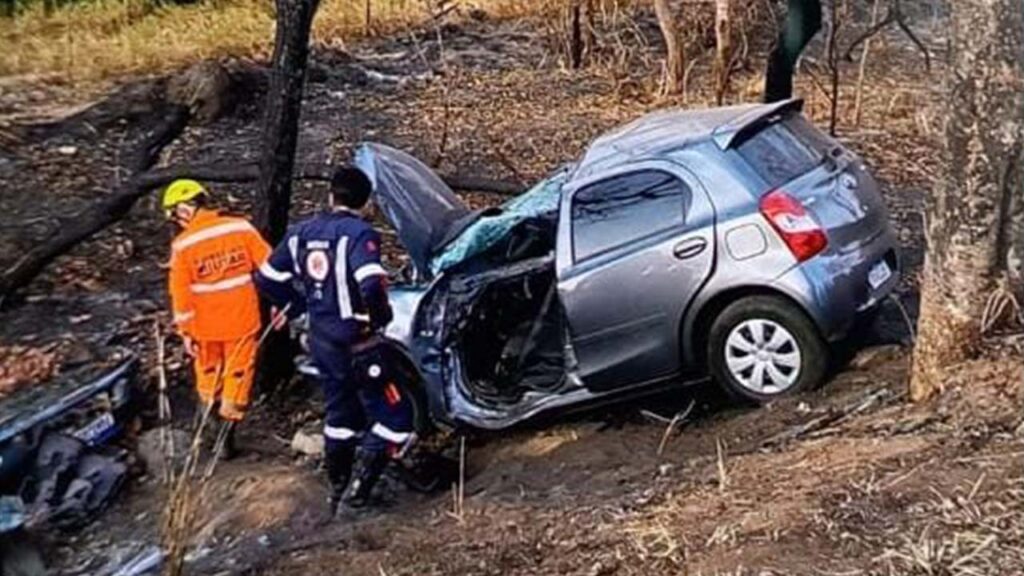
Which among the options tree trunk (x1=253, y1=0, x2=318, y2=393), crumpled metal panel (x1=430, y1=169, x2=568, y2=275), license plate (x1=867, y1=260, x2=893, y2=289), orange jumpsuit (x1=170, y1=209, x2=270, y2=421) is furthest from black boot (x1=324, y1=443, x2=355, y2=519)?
license plate (x1=867, y1=260, x2=893, y2=289)

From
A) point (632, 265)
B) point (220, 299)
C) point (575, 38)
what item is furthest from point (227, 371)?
point (575, 38)

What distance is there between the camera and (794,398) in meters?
8.72

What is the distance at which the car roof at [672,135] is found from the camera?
29.8 ft

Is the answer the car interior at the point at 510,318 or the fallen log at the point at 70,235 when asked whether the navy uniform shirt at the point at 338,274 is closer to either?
the car interior at the point at 510,318

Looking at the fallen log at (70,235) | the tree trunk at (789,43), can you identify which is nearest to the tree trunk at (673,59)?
the tree trunk at (789,43)

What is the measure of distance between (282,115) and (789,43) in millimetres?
5057

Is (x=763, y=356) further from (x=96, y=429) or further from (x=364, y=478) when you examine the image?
(x=96, y=429)

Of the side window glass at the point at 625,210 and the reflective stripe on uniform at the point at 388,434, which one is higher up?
the side window glass at the point at 625,210

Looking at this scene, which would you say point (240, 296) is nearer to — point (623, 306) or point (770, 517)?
point (623, 306)

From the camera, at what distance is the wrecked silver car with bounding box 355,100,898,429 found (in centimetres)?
870

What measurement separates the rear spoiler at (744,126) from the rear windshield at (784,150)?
34 mm

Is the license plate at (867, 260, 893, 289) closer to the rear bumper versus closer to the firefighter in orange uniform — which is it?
the rear bumper

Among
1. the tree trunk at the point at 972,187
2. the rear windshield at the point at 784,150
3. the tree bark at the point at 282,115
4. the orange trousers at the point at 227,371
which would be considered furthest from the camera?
the tree bark at the point at 282,115

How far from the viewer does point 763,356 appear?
28.9 feet
